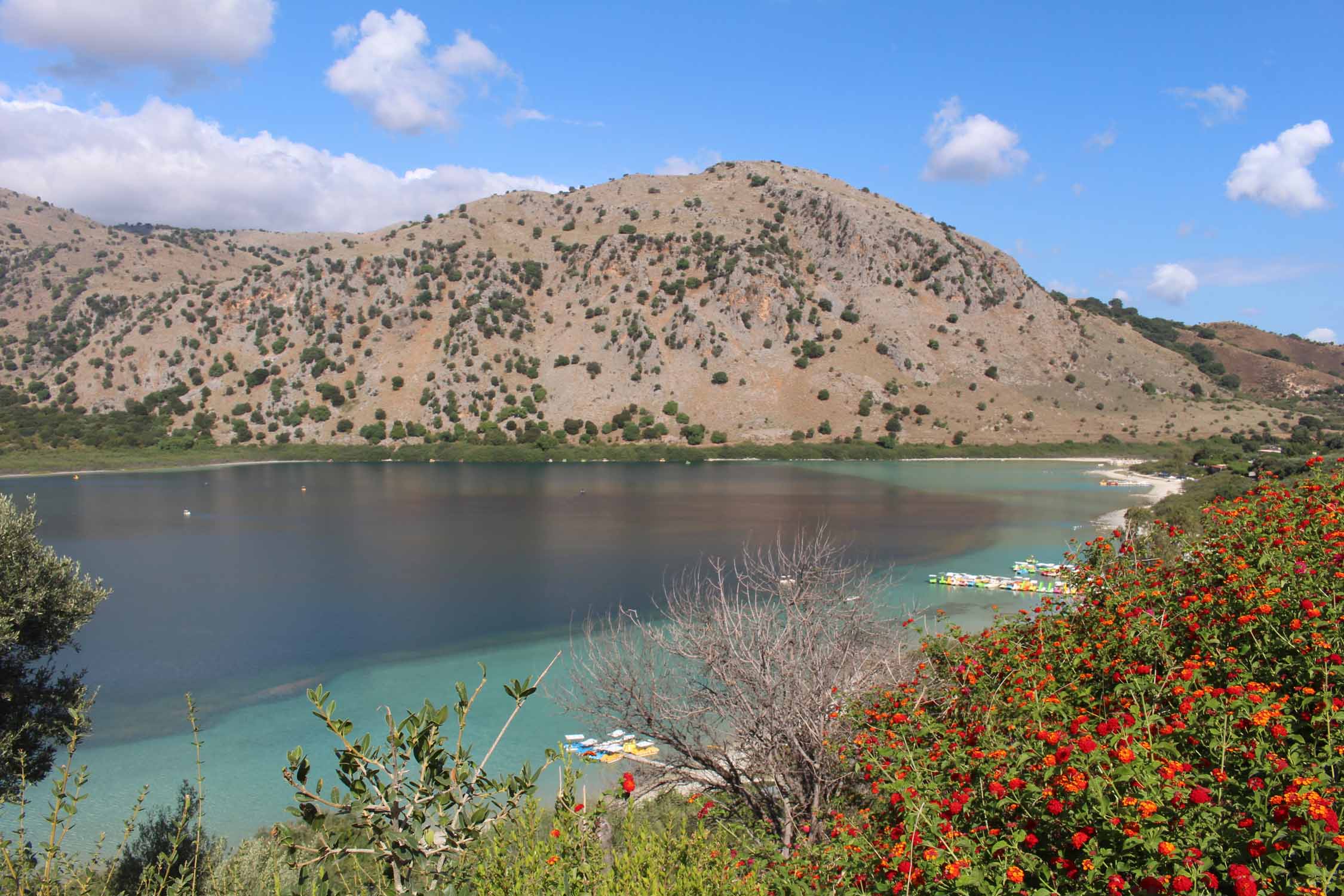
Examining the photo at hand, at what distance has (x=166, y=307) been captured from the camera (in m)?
112

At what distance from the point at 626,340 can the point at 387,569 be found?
69895 millimetres

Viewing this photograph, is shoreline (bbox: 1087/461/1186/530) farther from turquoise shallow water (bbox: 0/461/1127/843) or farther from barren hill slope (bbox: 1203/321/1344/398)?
barren hill slope (bbox: 1203/321/1344/398)

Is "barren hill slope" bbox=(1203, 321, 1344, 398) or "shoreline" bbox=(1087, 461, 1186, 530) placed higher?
"barren hill slope" bbox=(1203, 321, 1344, 398)

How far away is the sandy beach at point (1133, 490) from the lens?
47.7 metres

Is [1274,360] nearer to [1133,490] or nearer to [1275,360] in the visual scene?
[1275,360]

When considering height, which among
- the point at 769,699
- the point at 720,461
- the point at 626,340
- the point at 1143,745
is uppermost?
the point at 626,340

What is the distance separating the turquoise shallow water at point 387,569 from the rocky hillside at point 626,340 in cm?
2135

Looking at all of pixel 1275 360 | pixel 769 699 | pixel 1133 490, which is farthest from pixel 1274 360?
pixel 769 699

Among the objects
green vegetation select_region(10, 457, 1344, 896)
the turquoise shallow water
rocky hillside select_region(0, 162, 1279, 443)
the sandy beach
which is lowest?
the turquoise shallow water

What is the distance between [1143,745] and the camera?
4348 mm

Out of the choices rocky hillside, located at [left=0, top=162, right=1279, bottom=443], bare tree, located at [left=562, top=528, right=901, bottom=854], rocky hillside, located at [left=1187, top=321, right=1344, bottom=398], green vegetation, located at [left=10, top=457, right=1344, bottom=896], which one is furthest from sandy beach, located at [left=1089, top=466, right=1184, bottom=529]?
rocky hillside, located at [left=1187, top=321, right=1344, bottom=398]

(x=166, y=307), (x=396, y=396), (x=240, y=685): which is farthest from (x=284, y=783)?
(x=166, y=307)

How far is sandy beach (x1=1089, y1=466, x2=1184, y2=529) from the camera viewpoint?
47688 millimetres

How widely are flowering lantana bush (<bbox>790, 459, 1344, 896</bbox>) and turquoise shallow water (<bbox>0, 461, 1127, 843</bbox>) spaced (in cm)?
1065
